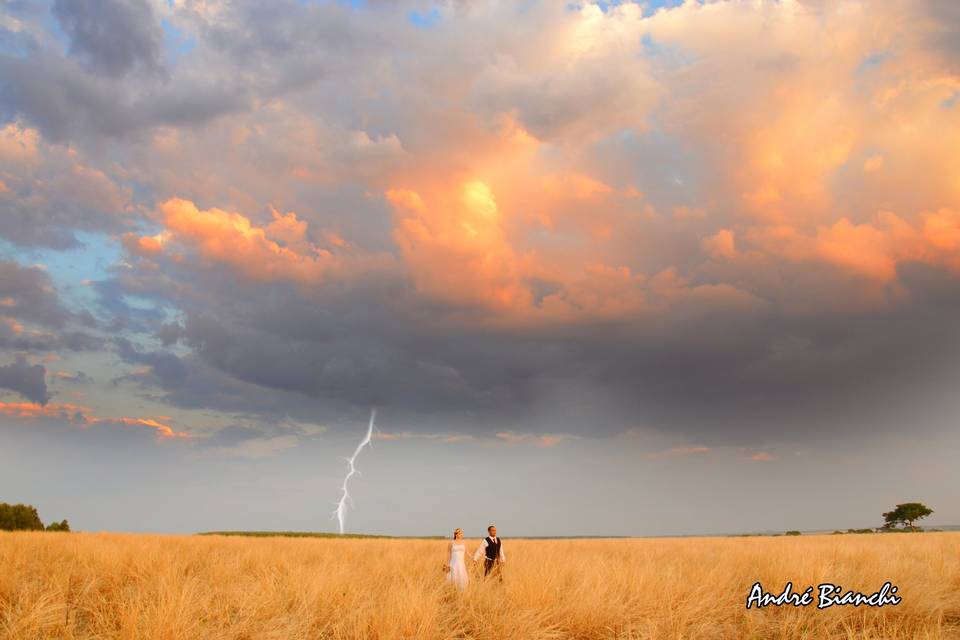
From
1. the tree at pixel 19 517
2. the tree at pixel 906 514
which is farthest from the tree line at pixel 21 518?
the tree at pixel 906 514

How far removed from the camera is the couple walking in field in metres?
14.2

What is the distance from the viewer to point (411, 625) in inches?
386

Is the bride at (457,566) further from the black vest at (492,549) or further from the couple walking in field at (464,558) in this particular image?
the black vest at (492,549)

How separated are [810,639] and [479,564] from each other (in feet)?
24.8

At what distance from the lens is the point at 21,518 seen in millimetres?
64438

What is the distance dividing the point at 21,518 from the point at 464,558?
2804 inches

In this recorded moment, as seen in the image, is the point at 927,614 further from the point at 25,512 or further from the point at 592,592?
the point at 25,512

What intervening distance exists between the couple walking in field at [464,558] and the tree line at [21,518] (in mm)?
65534

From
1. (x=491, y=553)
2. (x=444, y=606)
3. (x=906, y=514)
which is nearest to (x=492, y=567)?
(x=491, y=553)

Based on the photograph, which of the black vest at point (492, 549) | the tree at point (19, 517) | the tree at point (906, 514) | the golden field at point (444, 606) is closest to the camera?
the golden field at point (444, 606)

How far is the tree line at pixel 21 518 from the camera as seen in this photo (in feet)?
206

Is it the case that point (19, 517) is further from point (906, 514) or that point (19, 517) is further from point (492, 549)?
point (906, 514)

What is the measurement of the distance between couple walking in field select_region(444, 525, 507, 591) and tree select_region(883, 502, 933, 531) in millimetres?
95325

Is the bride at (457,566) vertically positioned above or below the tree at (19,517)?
above
